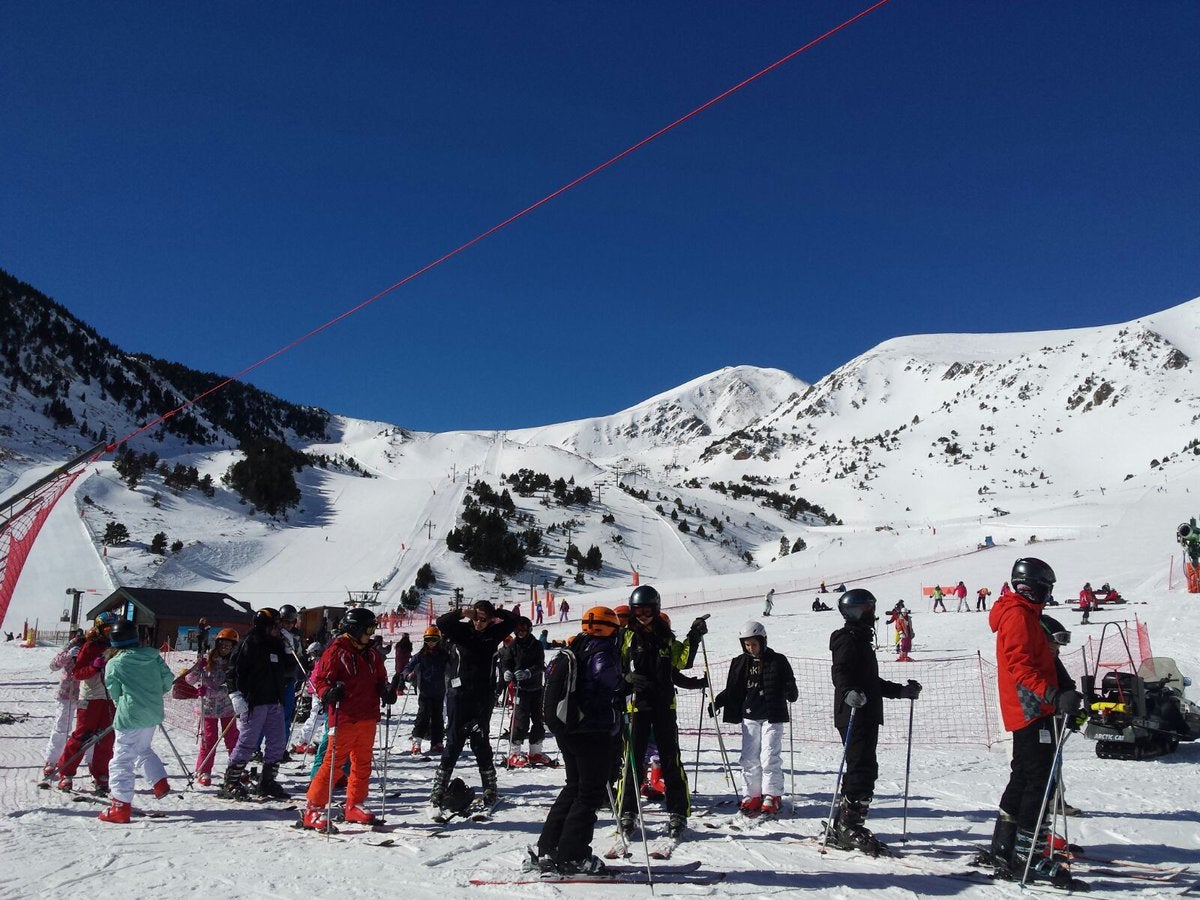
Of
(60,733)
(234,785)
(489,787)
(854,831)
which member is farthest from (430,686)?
(854,831)

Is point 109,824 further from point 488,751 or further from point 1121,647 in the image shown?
point 1121,647

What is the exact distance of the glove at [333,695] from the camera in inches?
229

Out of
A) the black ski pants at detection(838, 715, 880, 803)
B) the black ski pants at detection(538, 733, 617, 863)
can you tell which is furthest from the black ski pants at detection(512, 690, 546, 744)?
the black ski pants at detection(838, 715, 880, 803)

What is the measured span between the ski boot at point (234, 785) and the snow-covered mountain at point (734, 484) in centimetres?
3610

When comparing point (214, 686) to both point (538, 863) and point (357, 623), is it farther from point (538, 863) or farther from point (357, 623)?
point (538, 863)

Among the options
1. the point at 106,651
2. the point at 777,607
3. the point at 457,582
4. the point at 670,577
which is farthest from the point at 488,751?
the point at 670,577

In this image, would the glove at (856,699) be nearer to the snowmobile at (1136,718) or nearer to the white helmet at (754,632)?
the white helmet at (754,632)

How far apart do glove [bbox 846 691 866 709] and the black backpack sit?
1945mm

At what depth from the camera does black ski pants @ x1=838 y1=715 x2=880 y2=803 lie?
5.53 metres

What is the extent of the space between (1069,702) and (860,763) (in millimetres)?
1483

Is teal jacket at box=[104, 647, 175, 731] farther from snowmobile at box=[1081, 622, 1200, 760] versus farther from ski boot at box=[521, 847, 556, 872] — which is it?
snowmobile at box=[1081, 622, 1200, 760]

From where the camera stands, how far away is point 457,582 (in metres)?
49.6

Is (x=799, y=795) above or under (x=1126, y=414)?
under

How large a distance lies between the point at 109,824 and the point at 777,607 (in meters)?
31.4
